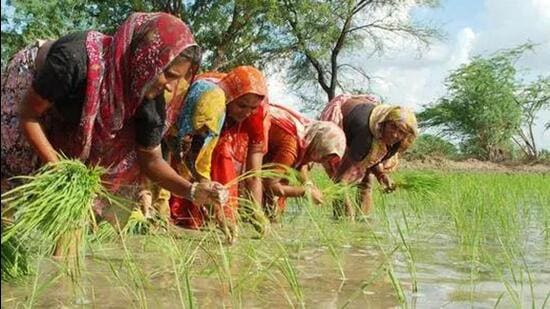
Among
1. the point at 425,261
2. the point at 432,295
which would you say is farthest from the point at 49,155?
the point at 425,261

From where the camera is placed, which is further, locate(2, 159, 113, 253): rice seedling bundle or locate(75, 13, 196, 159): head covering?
locate(75, 13, 196, 159): head covering

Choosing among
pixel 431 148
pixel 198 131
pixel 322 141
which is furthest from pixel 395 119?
pixel 431 148

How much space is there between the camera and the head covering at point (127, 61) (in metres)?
2.40

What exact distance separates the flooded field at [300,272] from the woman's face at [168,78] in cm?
44

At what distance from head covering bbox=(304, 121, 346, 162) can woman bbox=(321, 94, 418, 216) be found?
0.46 meters

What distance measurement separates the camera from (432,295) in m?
2.56

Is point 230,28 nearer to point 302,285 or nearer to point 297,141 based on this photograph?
point 297,141

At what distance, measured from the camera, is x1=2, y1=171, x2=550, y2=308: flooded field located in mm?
2105

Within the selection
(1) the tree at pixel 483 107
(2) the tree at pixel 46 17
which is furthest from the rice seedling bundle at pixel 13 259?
(1) the tree at pixel 483 107

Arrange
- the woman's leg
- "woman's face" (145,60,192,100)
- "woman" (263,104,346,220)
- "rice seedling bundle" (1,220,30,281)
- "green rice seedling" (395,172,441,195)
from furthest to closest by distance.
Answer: the woman's leg < "green rice seedling" (395,172,441,195) < "woman" (263,104,346,220) < "woman's face" (145,60,192,100) < "rice seedling bundle" (1,220,30,281)

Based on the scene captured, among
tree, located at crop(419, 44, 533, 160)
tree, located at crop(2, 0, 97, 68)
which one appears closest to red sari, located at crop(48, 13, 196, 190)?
tree, located at crop(2, 0, 97, 68)

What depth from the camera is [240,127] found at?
3947 millimetres

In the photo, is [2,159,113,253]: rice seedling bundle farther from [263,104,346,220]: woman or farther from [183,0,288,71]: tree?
[183,0,288,71]: tree

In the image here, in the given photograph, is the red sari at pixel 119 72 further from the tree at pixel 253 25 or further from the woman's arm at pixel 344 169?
the tree at pixel 253 25
